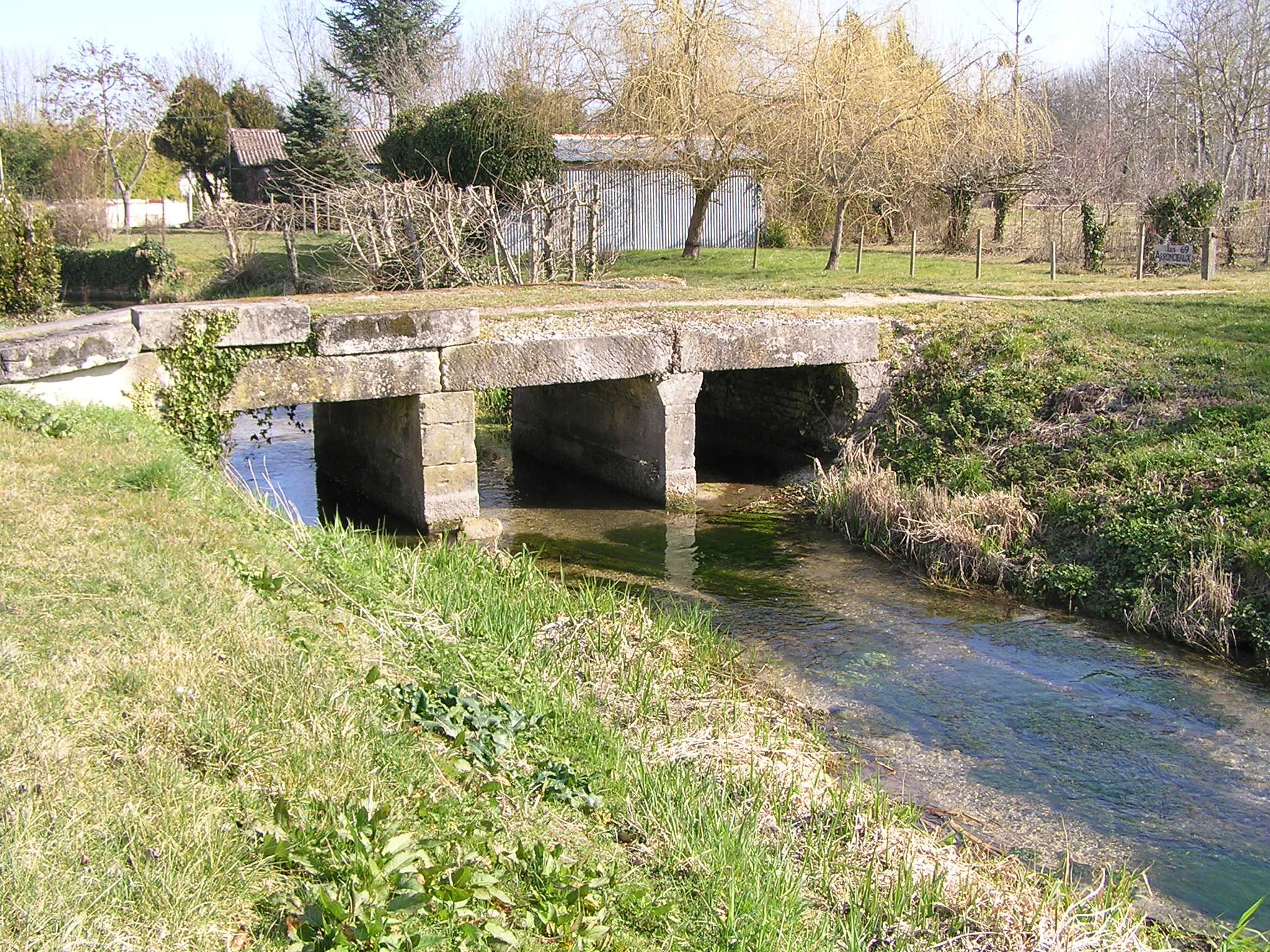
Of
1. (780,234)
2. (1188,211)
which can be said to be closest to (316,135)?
(780,234)

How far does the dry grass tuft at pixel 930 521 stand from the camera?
9609 millimetres

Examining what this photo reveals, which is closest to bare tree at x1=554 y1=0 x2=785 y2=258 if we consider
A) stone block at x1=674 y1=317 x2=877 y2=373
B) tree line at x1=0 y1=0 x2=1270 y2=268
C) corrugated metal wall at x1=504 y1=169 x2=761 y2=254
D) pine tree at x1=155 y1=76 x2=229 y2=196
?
tree line at x1=0 y1=0 x2=1270 y2=268

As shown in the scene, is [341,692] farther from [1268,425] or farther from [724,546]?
[1268,425]

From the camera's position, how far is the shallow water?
18.1 ft

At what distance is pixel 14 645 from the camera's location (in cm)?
422

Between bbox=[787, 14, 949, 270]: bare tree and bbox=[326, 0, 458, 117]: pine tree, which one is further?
bbox=[326, 0, 458, 117]: pine tree

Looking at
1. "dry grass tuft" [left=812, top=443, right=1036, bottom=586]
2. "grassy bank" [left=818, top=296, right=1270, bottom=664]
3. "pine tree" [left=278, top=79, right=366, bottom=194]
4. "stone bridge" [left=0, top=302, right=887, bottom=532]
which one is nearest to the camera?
"grassy bank" [left=818, top=296, right=1270, bottom=664]

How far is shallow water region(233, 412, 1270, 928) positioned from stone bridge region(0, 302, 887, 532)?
3.81 ft

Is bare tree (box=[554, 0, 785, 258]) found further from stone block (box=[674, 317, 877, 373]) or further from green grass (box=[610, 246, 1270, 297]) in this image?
stone block (box=[674, 317, 877, 373])

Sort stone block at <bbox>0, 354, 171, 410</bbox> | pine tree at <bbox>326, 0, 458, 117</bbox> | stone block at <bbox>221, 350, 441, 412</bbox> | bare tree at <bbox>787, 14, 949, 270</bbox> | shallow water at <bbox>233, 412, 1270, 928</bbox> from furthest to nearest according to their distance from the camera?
1. pine tree at <bbox>326, 0, 458, 117</bbox>
2. bare tree at <bbox>787, 14, 949, 270</bbox>
3. stone block at <bbox>221, 350, 441, 412</bbox>
4. stone block at <bbox>0, 354, 171, 410</bbox>
5. shallow water at <bbox>233, 412, 1270, 928</bbox>

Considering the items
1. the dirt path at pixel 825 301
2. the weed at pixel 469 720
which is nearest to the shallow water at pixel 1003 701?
the weed at pixel 469 720

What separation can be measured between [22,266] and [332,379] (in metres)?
7.70

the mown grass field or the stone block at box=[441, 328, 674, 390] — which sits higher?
the mown grass field

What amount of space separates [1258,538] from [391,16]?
3915 cm
